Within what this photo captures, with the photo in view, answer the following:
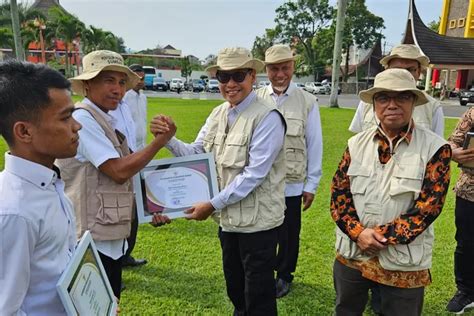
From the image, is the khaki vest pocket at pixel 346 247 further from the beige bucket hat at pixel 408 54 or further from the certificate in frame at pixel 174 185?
the beige bucket hat at pixel 408 54

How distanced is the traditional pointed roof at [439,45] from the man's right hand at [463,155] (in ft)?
92.2

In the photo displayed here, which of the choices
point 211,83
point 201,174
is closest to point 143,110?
point 201,174

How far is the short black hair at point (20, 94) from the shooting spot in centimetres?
132

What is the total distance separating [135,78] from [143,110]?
2.13 meters

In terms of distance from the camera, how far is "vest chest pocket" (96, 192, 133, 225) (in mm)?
2092

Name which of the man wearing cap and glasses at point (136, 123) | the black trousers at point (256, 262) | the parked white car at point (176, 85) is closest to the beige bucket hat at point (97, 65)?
the man wearing cap and glasses at point (136, 123)

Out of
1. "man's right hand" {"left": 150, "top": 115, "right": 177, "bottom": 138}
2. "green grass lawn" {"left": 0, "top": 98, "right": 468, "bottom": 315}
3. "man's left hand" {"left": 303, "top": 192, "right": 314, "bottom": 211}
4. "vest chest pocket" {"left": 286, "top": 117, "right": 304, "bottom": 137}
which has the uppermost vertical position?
"man's right hand" {"left": 150, "top": 115, "right": 177, "bottom": 138}

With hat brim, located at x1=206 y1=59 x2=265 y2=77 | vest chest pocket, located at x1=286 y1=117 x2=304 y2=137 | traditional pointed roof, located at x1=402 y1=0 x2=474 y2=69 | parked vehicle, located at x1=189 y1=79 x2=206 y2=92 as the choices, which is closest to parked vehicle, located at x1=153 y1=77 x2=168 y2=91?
parked vehicle, located at x1=189 y1=79 x2=206 y2=92

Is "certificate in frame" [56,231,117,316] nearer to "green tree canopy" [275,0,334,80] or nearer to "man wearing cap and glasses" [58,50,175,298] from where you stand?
"man wearing cap and glasses" [58,50,175,298]

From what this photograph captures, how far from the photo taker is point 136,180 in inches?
96.6

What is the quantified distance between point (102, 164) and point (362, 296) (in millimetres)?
1717

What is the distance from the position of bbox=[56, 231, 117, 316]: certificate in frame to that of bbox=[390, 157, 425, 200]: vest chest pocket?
153 centimetres

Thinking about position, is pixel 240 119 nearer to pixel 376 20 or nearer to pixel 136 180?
pixel 136 180

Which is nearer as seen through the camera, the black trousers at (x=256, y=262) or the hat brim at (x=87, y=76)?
the hat brim at (x=87, y=76)
